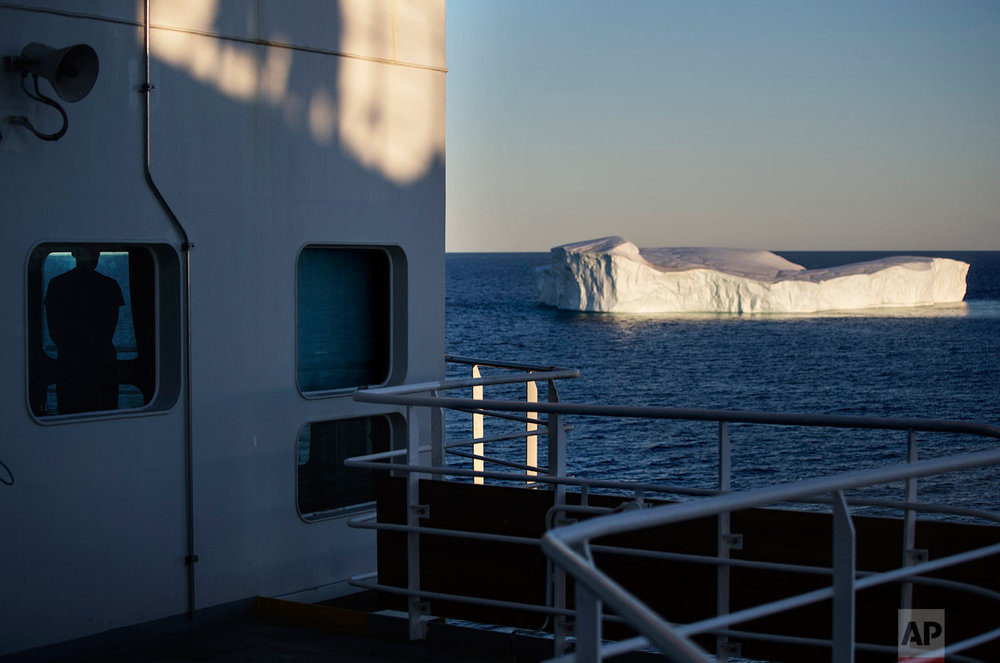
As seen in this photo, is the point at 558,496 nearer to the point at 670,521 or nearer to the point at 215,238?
the point at 215,238

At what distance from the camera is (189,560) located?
17.6 feet

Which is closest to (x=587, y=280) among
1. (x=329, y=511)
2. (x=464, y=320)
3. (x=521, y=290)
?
(x=464, y=320)

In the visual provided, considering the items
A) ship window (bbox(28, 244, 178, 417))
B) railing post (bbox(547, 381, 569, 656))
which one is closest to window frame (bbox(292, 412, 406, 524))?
ship window (bbox(28, 244, 178, 417))

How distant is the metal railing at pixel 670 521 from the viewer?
2.03 m

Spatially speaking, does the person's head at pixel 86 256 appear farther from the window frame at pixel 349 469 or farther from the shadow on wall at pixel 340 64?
the window frame at pixel 349 469

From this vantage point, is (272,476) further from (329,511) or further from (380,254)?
(380,254)

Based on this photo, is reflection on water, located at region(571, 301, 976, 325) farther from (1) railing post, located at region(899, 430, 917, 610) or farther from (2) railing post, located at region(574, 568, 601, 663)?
(2) railing post, located at region(574, 568, 601, 663)

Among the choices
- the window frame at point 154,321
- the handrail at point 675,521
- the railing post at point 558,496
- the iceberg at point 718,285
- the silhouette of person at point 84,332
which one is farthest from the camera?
the iceberg at point 718,285

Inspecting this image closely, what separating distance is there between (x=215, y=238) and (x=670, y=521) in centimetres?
381

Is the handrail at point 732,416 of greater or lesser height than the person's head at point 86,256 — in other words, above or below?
below

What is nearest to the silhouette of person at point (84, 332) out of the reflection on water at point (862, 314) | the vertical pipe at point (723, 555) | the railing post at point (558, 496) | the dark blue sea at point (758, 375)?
the railing post at point (558, 496)

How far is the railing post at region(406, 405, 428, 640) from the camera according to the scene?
4996 mm

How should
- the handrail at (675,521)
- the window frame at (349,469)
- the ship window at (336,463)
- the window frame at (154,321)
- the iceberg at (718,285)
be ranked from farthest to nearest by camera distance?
the iceberg at (718,285) → the ship window at (336,463) → the window frame at (349,469) → the window frame at (154,321) → the handrail at (675,521)

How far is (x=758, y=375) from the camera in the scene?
2266 inches
